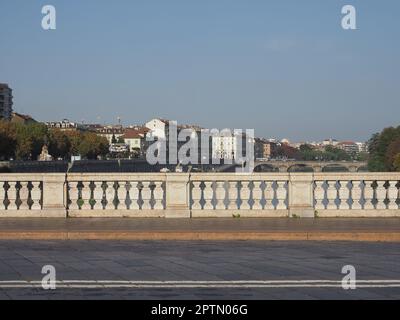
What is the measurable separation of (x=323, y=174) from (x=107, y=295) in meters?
10.1

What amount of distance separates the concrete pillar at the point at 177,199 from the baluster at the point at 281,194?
7.13 ft

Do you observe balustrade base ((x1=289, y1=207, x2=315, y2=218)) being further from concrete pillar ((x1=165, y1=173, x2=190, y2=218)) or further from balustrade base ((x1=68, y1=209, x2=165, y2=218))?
balustrade base ((x1=68, y1=209, x2=165, y2=218))

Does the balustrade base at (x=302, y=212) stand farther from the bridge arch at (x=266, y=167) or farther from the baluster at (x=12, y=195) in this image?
the bridge arch at (x=266, y=167)

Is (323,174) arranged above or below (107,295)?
above

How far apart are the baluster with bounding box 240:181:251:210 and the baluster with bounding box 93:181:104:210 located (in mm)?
3391

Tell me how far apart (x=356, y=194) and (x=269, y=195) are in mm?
2084

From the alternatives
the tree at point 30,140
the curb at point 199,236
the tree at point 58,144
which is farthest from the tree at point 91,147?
the curb at point 199,236

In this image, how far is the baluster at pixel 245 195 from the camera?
18266mm

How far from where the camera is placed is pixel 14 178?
18484 millimetres

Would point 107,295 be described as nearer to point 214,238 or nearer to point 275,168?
point 214,238

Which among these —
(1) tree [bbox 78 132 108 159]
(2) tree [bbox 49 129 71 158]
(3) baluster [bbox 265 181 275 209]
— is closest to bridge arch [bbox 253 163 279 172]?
(2) tree [bbox 49 129 71 158]

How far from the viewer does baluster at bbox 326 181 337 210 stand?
59.8ft

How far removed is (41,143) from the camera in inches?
6388

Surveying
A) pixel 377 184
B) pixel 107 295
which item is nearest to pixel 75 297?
pixel 107 295
